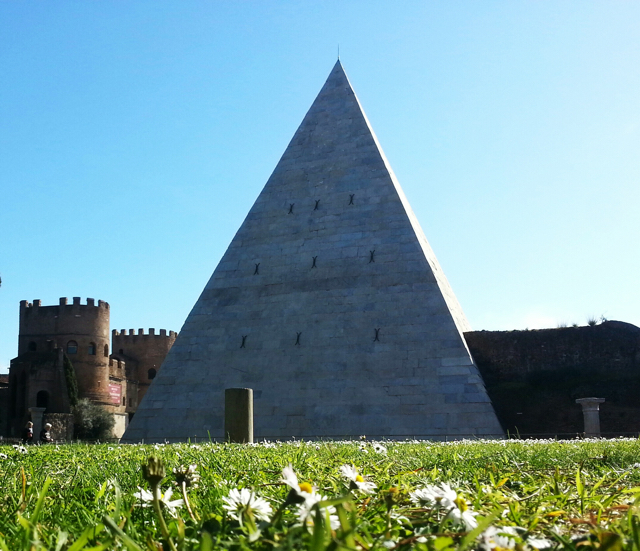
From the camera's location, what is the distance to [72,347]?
38938 mm

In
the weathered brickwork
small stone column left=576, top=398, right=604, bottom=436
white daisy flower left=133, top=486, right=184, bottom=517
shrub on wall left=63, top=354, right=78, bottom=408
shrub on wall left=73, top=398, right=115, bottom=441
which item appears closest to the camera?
white daisy flower left=133, top=486, right=184, bottom=517

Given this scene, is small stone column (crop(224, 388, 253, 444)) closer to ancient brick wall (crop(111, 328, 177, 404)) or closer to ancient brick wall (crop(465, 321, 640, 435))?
ancient brick wall (crop(465, 321, 640, 435))

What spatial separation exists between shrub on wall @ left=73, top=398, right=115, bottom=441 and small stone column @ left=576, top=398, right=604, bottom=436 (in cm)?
2695

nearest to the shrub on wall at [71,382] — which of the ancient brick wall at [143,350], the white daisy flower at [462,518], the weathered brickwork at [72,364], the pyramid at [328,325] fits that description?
the weathered brickwork at [72,364]

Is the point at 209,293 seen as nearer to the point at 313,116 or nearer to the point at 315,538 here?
the point at 313,116

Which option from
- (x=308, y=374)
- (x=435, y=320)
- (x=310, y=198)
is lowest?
(x=308, y=374)

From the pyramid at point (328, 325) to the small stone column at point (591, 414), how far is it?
1.83 meters

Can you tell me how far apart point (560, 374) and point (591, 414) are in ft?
7.23

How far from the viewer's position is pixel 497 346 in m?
16.3

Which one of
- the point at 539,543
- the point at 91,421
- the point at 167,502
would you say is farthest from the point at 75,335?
the point at 539,543

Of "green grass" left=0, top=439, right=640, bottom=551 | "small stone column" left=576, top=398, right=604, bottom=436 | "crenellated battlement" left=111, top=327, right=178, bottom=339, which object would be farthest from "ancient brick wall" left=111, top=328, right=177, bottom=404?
"green grass" left=0, top=439, right=640, bottom=551

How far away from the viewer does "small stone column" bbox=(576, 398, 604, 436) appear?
1333 cm

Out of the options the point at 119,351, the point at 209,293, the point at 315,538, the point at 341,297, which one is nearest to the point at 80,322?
the point at 119,351

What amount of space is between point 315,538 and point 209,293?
53.9ft
